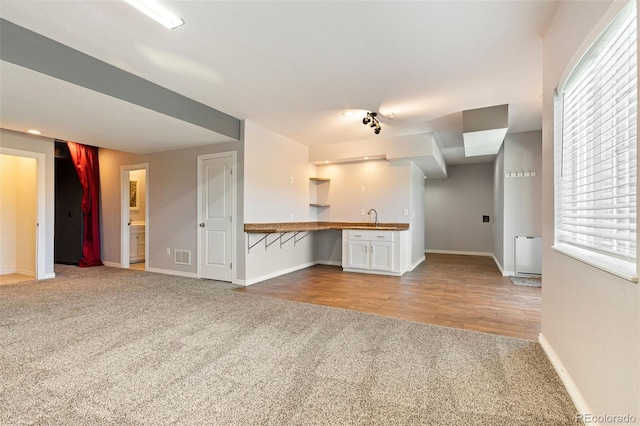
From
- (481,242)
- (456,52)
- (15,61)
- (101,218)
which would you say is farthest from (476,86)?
(101,218)

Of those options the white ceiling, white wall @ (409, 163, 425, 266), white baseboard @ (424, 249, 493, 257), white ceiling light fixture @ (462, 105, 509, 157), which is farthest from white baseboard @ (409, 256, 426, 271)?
the white ceiling

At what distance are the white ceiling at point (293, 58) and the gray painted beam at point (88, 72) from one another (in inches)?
3.4

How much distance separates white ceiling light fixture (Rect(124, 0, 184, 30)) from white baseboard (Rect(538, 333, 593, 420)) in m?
3.60

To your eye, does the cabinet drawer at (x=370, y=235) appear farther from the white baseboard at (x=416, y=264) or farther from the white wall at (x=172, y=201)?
the white wall at (x=172, y=201)

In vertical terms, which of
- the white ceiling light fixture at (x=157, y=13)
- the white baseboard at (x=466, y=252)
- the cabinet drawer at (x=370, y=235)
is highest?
the white ceiling light fixture at (x=157, y=13)

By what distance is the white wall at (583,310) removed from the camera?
47.4 inches

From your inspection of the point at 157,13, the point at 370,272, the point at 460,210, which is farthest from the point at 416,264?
the point at 157,13

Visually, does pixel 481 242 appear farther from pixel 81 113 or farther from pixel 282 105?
pixel 81 113

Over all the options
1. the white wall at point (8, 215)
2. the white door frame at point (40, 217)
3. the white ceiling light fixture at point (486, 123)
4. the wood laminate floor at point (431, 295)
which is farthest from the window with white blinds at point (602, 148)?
the white wall at point (8, 215)

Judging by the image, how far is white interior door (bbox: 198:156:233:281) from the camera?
485 centimetres

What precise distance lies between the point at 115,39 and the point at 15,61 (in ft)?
2.43

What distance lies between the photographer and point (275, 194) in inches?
213

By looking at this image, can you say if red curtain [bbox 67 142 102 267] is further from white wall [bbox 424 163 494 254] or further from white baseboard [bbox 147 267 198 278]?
white wall [bbox 424 163 494 254]

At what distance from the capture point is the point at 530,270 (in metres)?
5.25
